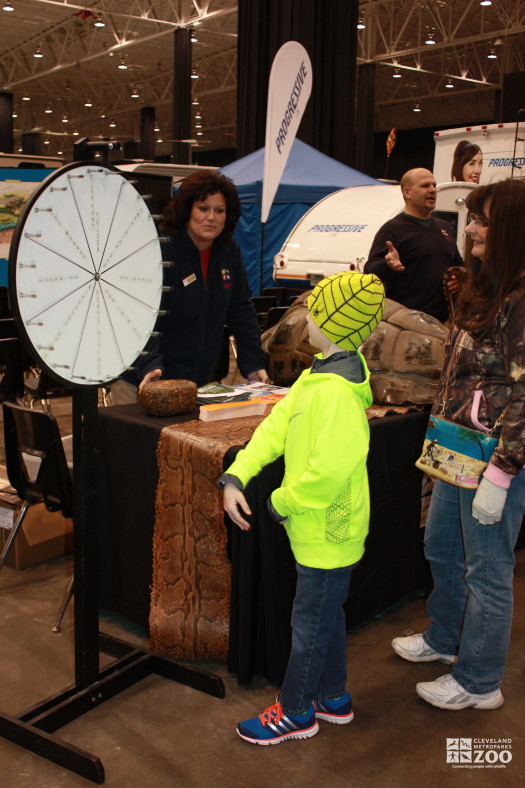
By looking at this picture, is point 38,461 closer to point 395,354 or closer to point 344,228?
point 395,354

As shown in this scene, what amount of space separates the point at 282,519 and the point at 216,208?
1268 mm

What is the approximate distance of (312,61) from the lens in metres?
8.94

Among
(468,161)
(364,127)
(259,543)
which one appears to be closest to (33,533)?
(259,543)

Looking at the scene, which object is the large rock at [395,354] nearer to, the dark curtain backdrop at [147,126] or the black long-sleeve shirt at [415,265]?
the black long-sleeve shirt at [415,265]

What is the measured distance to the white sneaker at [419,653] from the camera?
256 centimetres

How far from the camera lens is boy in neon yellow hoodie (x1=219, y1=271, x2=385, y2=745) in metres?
1.90

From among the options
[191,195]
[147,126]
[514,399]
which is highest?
[147,126]

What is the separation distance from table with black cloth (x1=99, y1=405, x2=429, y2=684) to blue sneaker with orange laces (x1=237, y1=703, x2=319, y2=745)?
0.22m

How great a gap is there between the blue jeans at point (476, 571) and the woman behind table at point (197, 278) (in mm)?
1045

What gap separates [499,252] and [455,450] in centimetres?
54

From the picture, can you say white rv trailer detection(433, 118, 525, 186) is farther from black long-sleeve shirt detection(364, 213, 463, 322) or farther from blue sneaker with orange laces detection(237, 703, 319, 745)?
blue sneaker with orange laces detection(237, 703, 319, 745)

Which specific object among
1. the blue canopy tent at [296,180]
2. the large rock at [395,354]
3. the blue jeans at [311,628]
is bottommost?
the blue jeans at [311,628]

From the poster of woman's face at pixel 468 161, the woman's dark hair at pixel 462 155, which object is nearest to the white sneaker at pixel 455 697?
the poster of woman's face at pixel 468 161

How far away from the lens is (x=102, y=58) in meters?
21.1
